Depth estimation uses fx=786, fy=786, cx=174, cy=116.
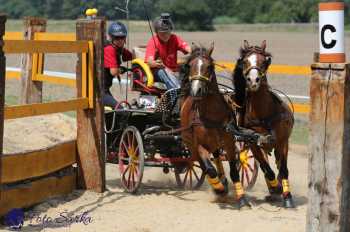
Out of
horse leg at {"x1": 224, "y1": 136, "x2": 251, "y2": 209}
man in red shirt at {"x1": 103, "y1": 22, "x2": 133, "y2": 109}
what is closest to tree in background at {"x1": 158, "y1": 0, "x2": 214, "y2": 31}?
man in red shirt at {"x1": 103, "y1": 22, "x2": 133, "y2": 109}

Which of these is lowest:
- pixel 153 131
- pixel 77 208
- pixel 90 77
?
pixel 77 208

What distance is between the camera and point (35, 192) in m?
7.65

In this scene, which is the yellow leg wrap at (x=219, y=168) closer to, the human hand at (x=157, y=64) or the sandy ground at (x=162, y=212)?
the sandy ground at (x=162, y=212)

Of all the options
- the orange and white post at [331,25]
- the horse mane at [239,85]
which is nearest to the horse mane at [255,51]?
the horse mane at [239,85]

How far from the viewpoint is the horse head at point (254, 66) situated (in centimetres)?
800

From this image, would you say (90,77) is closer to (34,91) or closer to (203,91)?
(203,91)

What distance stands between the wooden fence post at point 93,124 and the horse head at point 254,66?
1581 millimetres

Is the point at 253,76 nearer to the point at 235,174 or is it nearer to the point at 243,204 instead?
the point at 235,174

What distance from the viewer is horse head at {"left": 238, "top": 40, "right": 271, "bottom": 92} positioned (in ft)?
26.2

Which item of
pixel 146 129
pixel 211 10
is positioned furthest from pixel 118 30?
pixel 211 10

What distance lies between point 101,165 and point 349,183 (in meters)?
4.19

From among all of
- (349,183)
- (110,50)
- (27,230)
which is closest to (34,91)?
(110,50)

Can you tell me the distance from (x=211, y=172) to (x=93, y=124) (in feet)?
4.59

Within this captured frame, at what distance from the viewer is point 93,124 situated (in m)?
8.62
